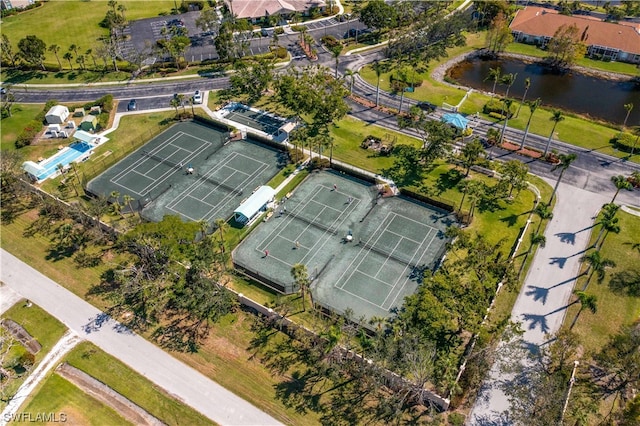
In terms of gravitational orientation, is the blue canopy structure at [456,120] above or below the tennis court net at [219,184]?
above

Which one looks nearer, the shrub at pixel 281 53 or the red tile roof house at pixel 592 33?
the red tile roof house at pixel 592 33

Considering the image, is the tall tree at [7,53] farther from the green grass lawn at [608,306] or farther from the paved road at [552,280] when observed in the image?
the green grass lawn at [608,306]

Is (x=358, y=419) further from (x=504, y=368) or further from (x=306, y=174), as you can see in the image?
(x=306, y=174)

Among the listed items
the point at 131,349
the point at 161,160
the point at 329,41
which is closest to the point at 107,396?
the point at 131,349

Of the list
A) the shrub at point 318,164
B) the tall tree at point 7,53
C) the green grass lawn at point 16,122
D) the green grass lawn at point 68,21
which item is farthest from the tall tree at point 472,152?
the tall tree at point 7,53

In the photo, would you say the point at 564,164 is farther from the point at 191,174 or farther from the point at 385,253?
the point at 191,174
